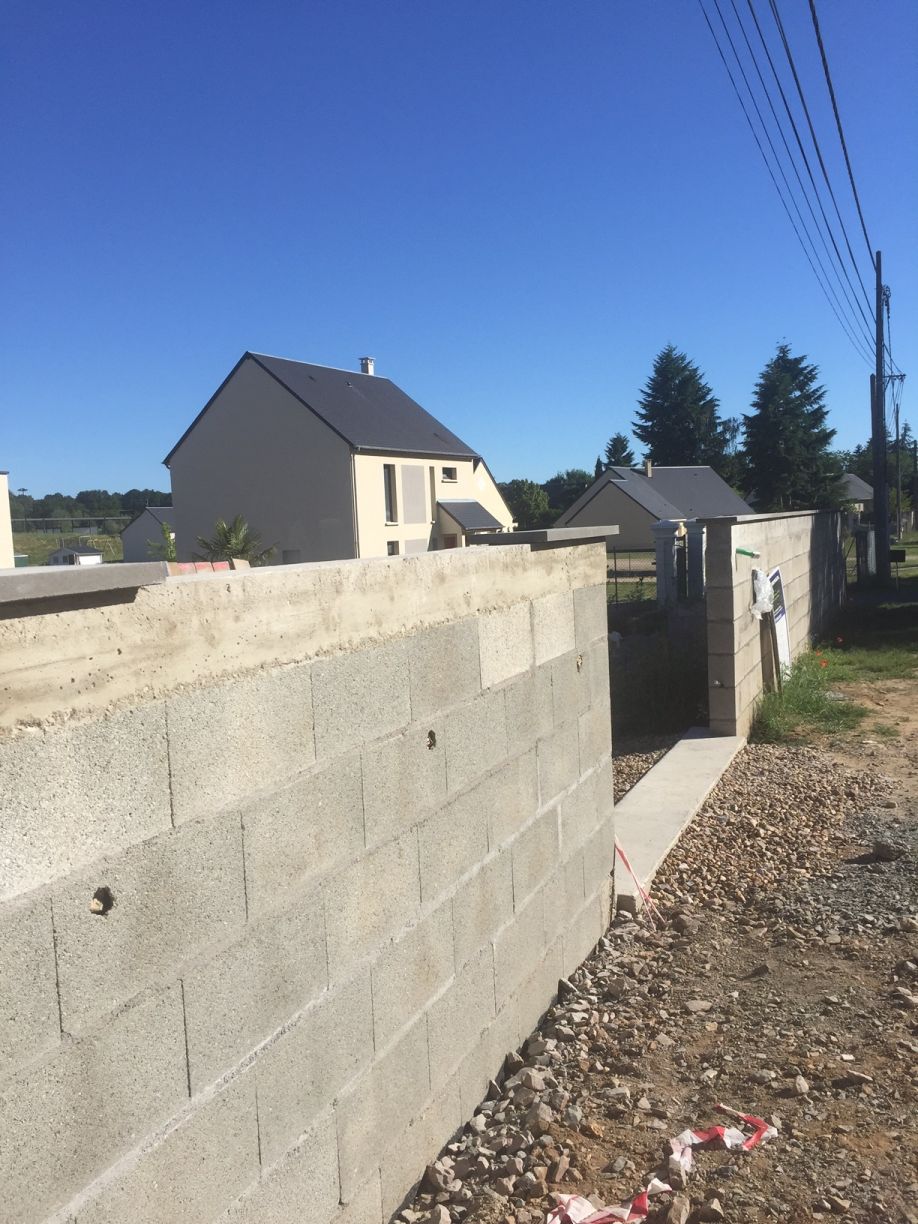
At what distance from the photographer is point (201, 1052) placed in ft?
7.66

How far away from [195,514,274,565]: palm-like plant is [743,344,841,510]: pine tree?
131 ft

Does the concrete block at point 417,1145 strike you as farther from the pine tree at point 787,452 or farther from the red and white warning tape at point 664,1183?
the pine tree at point 787,452

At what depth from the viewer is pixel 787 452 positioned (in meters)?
65.6

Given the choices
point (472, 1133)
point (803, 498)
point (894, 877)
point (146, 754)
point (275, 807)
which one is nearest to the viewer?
point (146, 754)

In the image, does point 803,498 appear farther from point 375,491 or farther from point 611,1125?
point 611,1125

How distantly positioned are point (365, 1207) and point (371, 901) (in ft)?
2.81

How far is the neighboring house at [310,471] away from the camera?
121 ft

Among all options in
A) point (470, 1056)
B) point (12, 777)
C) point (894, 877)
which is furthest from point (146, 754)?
point (894, 877)

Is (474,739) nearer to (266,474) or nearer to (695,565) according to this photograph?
(695,565)

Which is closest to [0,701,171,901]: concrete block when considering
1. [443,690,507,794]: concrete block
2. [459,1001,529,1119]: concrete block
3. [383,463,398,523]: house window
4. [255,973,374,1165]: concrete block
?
[255,973,374,1165]: concrete block

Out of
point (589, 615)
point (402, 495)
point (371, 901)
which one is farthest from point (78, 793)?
point (402, 495)

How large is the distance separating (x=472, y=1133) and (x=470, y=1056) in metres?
0.25

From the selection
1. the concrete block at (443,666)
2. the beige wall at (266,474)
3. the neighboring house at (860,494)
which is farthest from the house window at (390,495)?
the neighboring house at (860,494)

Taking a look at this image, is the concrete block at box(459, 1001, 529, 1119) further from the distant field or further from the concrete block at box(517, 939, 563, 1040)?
the distant field
